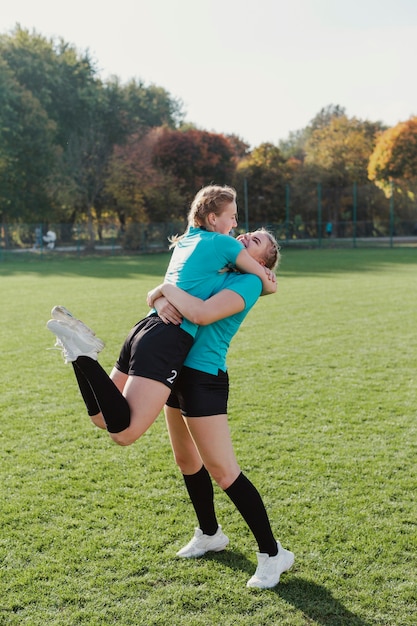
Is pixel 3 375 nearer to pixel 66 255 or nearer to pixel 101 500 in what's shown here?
pixel 101 500

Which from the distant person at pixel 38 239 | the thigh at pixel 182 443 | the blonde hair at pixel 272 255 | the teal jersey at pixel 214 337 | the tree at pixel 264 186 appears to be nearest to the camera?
the teal jersey at pixel 214 337

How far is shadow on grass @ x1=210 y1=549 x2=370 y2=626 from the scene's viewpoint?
292 cm

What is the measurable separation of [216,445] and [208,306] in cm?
71

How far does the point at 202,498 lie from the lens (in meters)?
3.58

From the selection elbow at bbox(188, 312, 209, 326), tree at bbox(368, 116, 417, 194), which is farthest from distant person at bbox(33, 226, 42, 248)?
elbow at bbox(188, 312, 209, 326)

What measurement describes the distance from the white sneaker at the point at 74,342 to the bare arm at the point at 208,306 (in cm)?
43

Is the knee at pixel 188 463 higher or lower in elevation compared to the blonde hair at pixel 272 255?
lower

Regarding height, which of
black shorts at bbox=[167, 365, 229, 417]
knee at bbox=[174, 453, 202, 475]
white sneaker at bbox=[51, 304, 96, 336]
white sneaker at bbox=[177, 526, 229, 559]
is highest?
white sneaker at bbox=[51, 304, 96, 336]

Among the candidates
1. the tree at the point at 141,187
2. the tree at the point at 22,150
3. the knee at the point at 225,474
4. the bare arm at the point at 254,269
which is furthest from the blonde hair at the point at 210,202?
the tree at the point at 141,187

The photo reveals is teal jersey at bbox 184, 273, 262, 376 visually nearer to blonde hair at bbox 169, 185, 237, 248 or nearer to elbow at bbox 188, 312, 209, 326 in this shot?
elbow at bbox 188, 312, 209, 326

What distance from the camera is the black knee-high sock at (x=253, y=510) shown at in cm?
323

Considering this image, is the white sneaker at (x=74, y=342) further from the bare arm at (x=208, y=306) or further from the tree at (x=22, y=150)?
the tree at (x=22, y=150)

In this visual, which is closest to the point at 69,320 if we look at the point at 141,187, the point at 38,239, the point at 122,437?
the point at 122,437

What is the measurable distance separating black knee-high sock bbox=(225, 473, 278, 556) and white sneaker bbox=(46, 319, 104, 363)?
982mm
